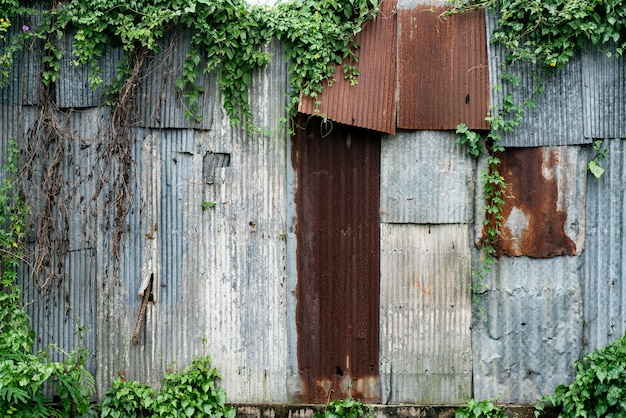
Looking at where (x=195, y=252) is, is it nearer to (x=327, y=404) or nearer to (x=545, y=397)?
(x=327, y=404)

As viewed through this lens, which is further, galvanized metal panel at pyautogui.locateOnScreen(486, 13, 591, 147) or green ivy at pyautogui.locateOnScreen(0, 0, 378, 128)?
galvanized metal panel at pyautogui.locateOnScreen(486, 13, 591, 147)

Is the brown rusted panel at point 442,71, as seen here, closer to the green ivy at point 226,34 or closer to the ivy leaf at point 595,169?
the green ivy at point 226,34

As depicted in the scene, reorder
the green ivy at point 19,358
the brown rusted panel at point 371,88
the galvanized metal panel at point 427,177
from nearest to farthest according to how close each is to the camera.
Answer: the green ivy at point 19,358 < the brown rusted panel at point 371,88 < the galvanized metal panel at point 427,177

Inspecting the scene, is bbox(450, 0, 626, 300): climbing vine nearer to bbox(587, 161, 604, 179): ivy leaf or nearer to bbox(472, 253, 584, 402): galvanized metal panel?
bbox(587, 161, 604, 179): ivy leaf

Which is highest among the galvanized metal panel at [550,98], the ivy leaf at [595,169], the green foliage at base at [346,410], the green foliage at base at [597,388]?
the galvanized metal panel at [550,98]

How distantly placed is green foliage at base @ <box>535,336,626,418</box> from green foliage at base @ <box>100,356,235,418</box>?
2.99 metres

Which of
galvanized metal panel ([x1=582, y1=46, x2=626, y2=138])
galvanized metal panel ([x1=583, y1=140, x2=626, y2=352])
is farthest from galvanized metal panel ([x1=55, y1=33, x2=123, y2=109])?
galvanized metal panel ([x1=583, y1=140, x2=626, y2=352])

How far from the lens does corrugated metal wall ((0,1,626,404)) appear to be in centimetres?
552

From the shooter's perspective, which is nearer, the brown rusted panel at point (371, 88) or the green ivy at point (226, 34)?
the green ivy at point (226, 34)

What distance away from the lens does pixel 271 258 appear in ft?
18.4

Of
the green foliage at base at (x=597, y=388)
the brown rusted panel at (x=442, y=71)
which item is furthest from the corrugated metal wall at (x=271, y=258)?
the brown rusted panel at (x=442, y=71)

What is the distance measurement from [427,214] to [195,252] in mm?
2210

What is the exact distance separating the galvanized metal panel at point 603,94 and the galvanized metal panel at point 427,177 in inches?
46.5

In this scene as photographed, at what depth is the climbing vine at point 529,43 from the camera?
17.0 ft
